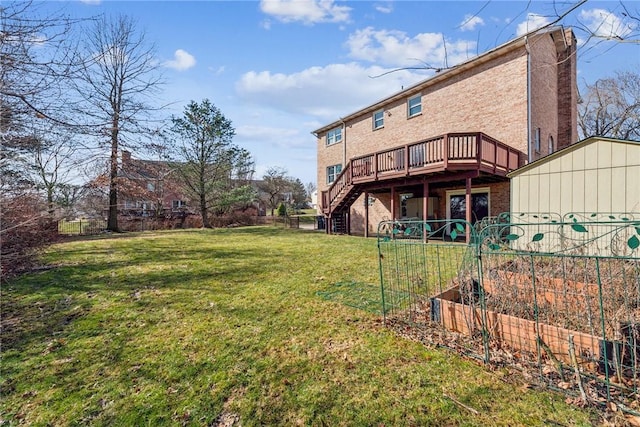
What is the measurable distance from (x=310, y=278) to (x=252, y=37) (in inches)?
254

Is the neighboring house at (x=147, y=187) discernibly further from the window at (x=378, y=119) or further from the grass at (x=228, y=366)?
the window at (x=378, y=119)

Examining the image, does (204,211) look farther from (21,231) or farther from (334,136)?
(21,231)

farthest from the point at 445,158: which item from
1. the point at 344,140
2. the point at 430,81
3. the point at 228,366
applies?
the point at 344,140

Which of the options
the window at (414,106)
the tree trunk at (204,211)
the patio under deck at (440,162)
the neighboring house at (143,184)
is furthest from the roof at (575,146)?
the tree trunk at (204,211)

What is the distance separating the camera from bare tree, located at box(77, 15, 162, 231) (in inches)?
148

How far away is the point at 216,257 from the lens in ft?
26.9

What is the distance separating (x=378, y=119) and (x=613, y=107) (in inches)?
758

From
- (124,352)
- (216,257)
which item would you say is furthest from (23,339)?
(216,257)

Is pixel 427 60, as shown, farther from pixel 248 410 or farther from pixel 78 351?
pixel 78 351

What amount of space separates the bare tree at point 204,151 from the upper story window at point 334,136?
731 cm

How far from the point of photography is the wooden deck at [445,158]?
9.36 meters

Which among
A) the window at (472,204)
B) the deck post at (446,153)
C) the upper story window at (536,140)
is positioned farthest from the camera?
the window at (472,204)

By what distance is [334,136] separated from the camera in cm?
1970

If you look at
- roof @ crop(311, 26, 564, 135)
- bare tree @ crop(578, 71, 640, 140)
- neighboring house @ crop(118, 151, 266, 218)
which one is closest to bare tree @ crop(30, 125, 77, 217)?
neighboring house @ crop(118, 151, 266, 218)
